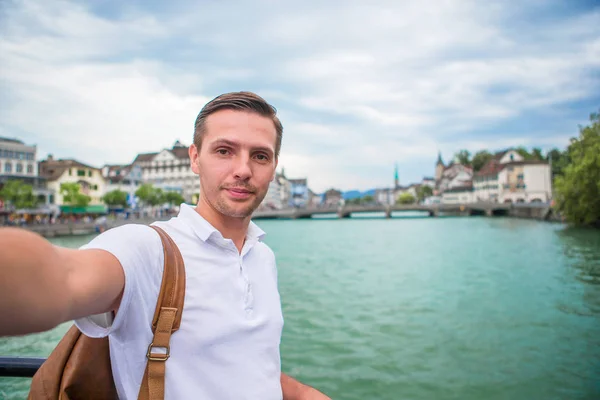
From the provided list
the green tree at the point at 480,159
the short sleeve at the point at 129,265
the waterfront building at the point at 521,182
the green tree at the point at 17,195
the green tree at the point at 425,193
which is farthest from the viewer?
the green tree at the point at 425,193

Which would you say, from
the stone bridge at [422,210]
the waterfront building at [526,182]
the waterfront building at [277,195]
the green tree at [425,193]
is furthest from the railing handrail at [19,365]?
the green tree at [425,193]

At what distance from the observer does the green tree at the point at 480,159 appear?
117 meters

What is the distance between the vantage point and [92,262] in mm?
1036

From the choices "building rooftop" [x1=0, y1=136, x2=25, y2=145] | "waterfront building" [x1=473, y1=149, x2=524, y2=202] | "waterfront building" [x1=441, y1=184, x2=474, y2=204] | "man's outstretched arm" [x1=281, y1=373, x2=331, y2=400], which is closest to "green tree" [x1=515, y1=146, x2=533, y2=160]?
"waterfront building" [x1=473, y1=149, x2=524, y2=202]

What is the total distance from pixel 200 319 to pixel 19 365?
3.26ft

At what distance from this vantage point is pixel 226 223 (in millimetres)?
1652

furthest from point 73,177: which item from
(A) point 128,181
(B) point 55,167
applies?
(A) point 128,181

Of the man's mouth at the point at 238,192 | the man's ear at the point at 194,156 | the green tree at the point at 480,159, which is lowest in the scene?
the man's mouth at the point at 238,192

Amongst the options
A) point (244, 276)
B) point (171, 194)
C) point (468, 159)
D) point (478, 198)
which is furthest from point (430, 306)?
point (468, 159)

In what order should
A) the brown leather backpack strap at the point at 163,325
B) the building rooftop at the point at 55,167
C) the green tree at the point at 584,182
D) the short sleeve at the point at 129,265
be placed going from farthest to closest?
the building rooftop at the point at 55,167 < the green tree at the point at 584,182 < the brown leather backpack strap at the point at 163,325 < the short sleeve at the point at 129,265

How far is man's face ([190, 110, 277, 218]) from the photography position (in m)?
1.62

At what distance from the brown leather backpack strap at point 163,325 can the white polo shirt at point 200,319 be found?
0.02 meters

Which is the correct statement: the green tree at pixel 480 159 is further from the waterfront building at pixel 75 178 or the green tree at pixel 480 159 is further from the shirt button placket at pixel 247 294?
the shirt button placket at pixel 247 294

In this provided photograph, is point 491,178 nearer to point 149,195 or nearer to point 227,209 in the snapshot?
point 149,195
